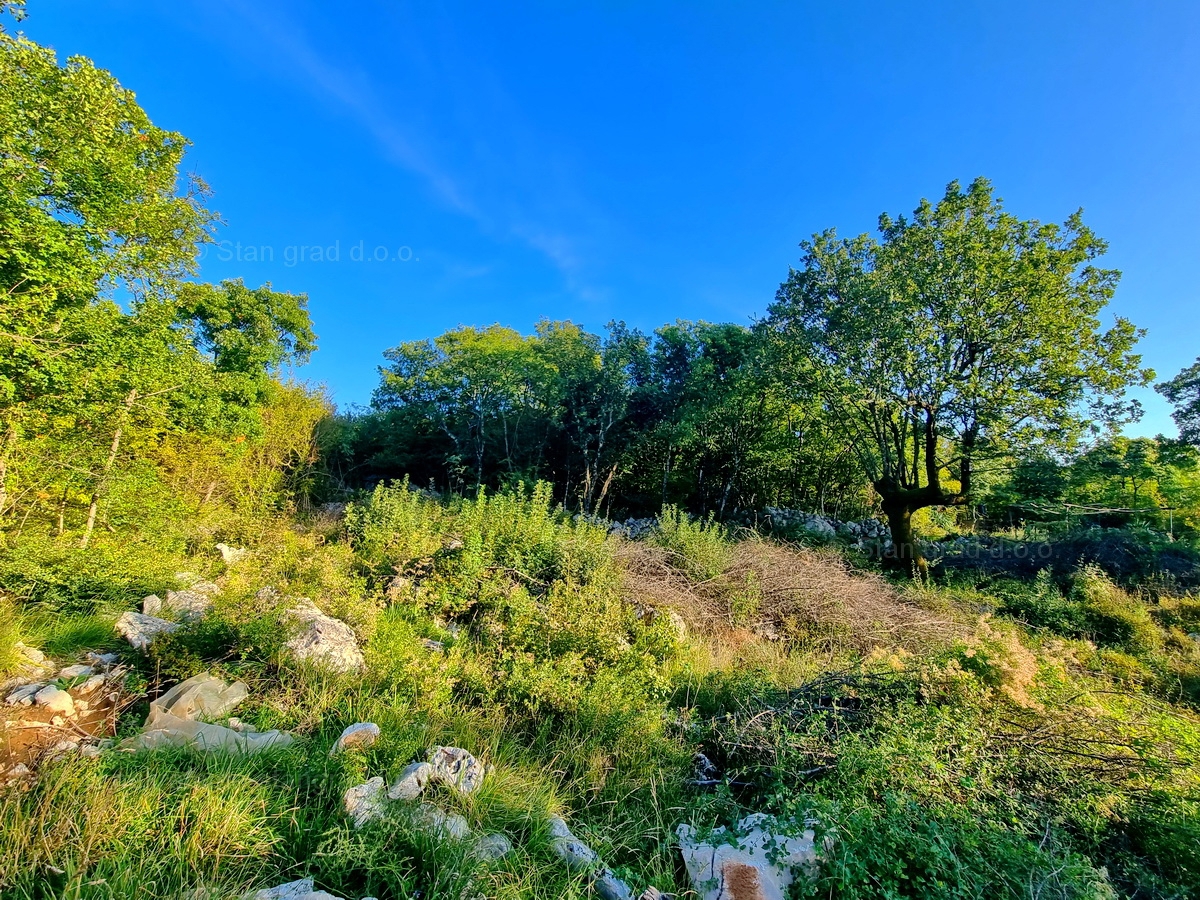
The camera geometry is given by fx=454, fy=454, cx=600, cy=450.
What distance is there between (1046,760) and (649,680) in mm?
2554

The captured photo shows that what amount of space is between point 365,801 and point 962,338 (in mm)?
11288

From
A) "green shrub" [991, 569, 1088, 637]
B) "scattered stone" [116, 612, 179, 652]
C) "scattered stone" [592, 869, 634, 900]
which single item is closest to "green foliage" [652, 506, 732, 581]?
"green shrub" [991, 569, 1088, 637]

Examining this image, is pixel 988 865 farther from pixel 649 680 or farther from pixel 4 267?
pixel 4 267

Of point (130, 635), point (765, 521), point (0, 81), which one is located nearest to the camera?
point (130, 635)

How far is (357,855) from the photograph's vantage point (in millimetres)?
1977

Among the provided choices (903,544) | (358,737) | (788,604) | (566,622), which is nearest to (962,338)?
(903,544)

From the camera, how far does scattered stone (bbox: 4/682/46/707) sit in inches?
115

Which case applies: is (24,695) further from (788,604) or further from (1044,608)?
(1044,608)

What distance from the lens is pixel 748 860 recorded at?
2131 mm

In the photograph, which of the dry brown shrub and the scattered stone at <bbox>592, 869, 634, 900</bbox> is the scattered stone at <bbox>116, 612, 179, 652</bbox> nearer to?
the scattered stone at <bbox>592, 869, 634, 900</bbox>

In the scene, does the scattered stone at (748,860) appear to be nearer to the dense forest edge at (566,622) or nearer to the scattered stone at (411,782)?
the dense forest edge at (566,622)

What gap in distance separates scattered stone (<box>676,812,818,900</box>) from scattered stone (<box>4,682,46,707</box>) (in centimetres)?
417

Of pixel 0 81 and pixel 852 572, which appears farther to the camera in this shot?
pixel 852 572

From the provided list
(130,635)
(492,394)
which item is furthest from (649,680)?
(492,394)
